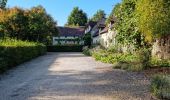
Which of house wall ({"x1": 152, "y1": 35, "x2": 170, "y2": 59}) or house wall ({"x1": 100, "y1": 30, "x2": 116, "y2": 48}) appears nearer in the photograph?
house wall ({"x1": 152, "y1": 35, "x2": 170, "y2": 59})

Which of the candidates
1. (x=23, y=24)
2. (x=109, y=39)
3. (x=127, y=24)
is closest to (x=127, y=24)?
(x=127, y=24)

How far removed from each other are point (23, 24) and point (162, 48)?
1329 inches

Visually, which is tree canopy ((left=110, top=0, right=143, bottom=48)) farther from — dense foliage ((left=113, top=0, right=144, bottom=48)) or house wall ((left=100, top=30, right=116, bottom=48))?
house wall ((left=100, top=30, right=116, bottom=48))

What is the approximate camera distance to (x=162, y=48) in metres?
26.8

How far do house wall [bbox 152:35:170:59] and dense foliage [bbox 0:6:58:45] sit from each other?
2998cm

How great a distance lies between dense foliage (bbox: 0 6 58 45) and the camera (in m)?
54.2

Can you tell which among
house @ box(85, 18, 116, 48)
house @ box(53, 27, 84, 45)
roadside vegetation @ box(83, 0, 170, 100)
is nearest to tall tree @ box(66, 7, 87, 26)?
house @ box(53, 27, 84, 45)

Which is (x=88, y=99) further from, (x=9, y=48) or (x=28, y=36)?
(x=28, y=36)

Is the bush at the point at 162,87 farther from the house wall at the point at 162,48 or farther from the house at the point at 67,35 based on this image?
the house at the point at 67,35

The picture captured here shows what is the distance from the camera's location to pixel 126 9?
2577cm

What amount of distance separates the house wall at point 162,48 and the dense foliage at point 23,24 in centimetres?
2998

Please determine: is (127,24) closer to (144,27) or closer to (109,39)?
(144,27)

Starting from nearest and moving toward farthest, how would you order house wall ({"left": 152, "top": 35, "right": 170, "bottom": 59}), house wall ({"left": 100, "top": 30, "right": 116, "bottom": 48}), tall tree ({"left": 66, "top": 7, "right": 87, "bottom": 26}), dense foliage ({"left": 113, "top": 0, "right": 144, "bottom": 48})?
dense foliage ({"left": 113, "top": 0, "right": 144, "bottom": 48}) < house wall ({"left": 152, "top": 35, "right": 170, "bottom": 59}) < house wall ({"left": 100, "top": 30, "right": 116, "bottom": 48}) < tall tree ({"left": 66, "top": 7, "right": 87, "bottom": 26})

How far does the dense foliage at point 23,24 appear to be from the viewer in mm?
54156
